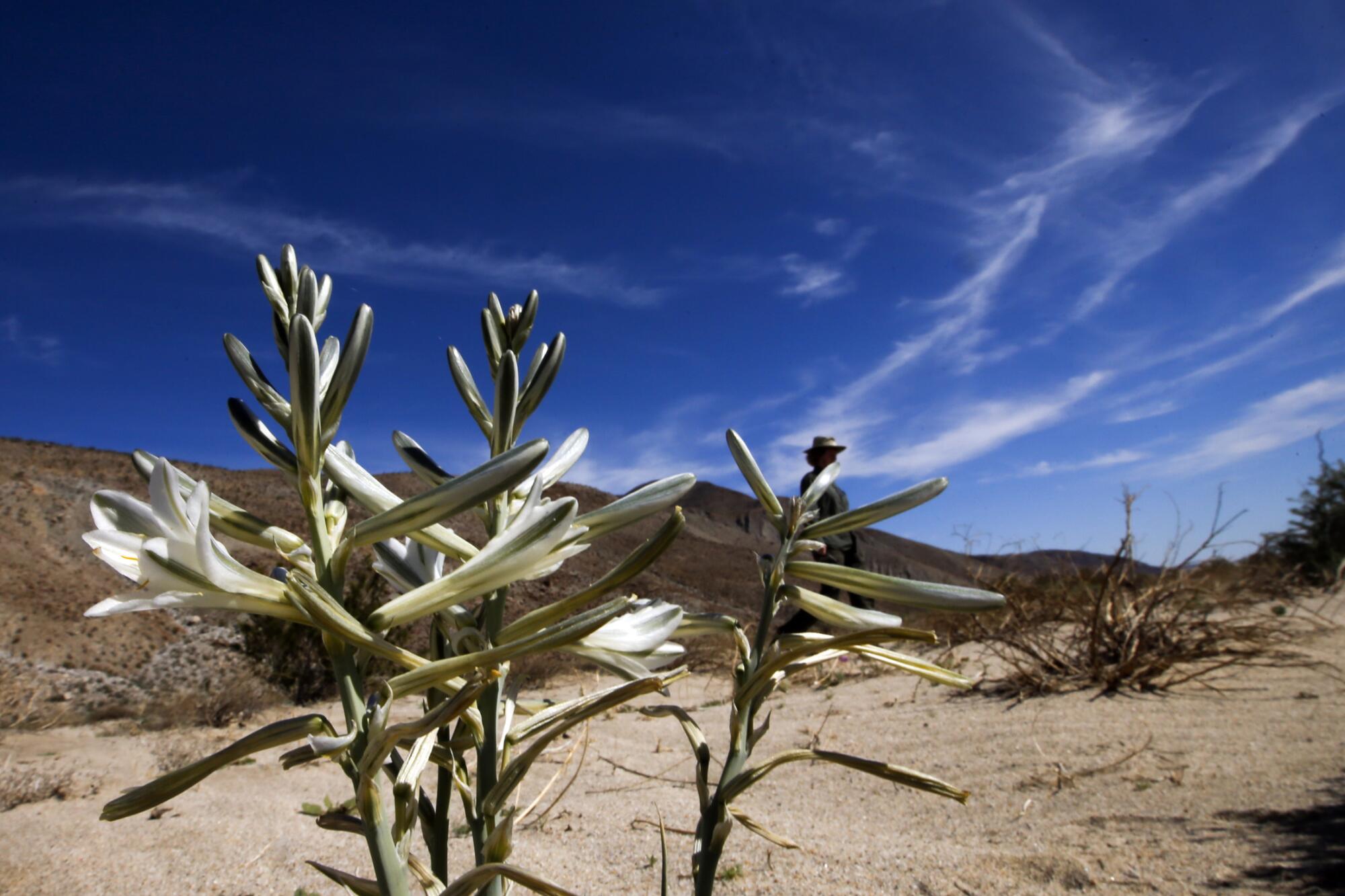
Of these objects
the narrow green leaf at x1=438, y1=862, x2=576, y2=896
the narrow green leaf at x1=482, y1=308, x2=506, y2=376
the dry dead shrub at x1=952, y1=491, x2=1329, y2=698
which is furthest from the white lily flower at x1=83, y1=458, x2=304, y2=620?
the dry dead shrub at x1=952, y1=491, x2=1329, y2=698

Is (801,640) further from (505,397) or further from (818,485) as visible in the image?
(505,397)

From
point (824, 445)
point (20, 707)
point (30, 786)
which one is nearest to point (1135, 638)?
point (824, 445)

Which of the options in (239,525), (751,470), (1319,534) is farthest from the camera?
(1319,534)

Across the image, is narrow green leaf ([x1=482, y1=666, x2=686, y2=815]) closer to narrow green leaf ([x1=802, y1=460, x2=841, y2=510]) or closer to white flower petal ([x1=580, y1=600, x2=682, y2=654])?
white flower petal ([x1=580, y1=600, x2=682, y2=654])

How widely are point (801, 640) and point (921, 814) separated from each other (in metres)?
2.26

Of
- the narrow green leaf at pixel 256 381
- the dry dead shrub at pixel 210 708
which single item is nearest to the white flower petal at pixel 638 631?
the narrow green leaf at pixel 256 381

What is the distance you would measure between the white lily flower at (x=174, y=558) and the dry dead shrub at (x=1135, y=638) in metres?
4.08

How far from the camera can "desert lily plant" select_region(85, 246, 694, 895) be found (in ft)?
1.66

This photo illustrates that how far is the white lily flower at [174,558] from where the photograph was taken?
49 cm

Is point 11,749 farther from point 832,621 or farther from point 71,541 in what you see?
point 71,541

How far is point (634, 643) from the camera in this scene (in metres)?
0.68

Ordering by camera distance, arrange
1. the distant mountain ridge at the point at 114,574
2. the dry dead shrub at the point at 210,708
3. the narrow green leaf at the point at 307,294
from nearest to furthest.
A: 1. the narrow green leaf at the point at 307,294
2. the dry dead shrub at the point at 210,708
3. the distant mountain ridge at the point at 114,574

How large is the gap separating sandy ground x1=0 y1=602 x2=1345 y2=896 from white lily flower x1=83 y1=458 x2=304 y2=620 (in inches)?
66.4

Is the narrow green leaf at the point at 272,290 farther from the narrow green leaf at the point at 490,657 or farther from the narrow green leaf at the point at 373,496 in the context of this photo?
the narrow green leaf at the point at 490,657
